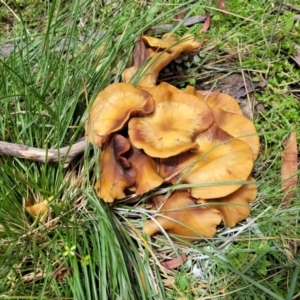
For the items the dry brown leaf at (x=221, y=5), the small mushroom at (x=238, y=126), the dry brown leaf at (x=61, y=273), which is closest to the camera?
the dry brown leaf at (x=61, y=273)

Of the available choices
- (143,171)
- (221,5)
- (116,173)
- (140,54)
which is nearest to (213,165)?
(143,171)

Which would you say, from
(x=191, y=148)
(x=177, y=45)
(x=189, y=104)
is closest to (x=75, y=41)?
(x=177, y=45)

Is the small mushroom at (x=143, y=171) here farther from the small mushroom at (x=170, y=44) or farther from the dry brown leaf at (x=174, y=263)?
the small mushroom at (x=170, y=44)

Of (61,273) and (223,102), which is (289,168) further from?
(61,273)

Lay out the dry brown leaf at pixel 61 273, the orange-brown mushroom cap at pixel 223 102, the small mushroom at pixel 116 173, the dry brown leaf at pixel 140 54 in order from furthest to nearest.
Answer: the dry brown leaf at pixel 140 54, the orange-brown mushroom cap at pixel 223 102, the small mushroom at pixel 116 173, the dry brown leaf at pixel 61 273

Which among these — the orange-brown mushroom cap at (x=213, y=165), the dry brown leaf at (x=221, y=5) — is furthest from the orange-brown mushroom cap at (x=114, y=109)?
the dry brown leaf at (x=221, y=5)

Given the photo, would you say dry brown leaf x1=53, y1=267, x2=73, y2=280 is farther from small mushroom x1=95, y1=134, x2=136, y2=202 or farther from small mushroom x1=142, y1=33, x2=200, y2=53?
small mushroom x1=142, y1=33, x2=200, y2=53

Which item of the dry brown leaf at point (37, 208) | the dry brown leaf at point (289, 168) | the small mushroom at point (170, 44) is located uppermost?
the small mushroom at point (170, 44)
